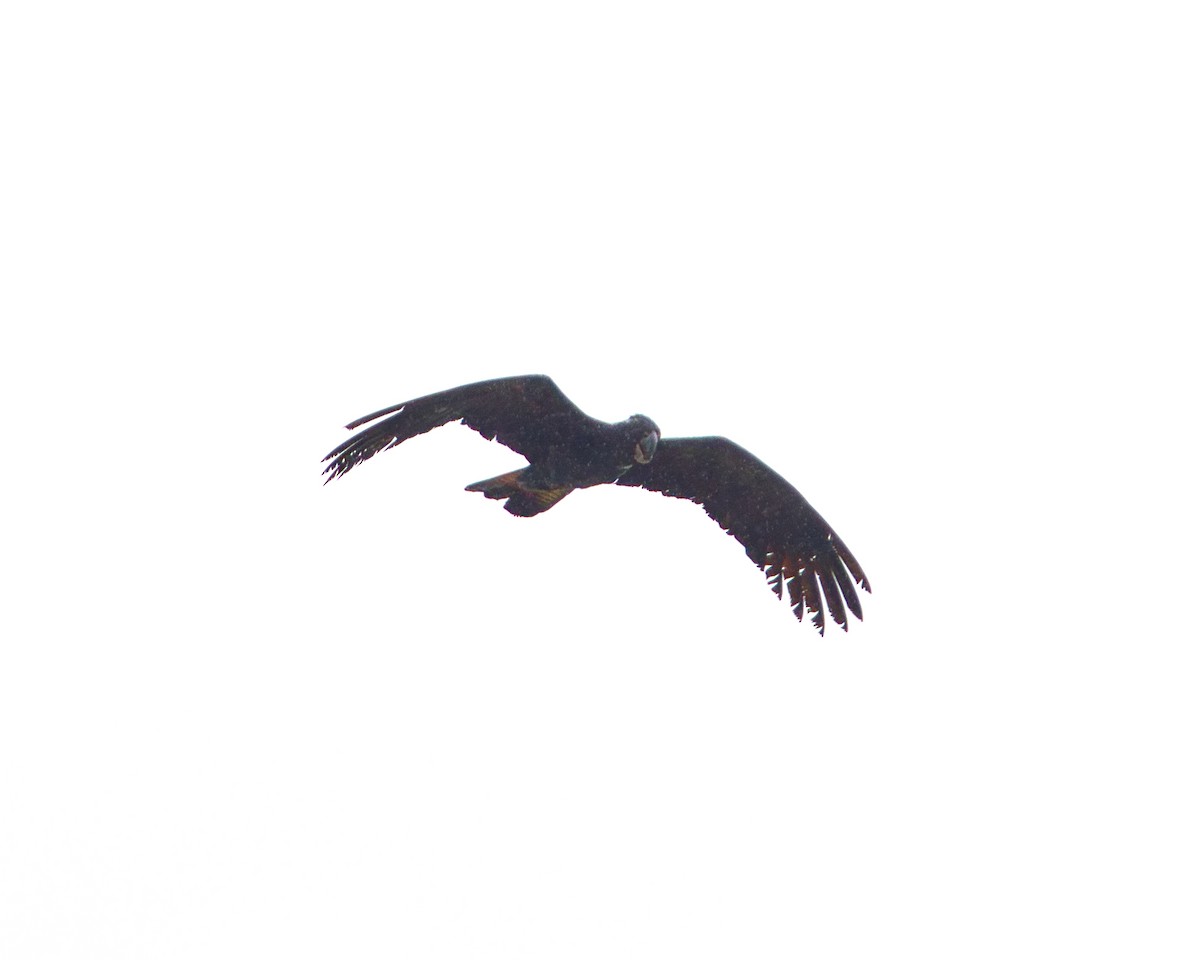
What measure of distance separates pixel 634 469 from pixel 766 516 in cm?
129

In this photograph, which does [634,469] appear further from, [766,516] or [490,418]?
[490,418]

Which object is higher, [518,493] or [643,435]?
[643,435]

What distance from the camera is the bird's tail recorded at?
506 inches

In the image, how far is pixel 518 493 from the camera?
1295cm

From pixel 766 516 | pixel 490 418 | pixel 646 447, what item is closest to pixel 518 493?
pixel 490 418

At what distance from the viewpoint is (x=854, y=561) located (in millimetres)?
14398

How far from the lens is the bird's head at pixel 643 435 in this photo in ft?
42.0

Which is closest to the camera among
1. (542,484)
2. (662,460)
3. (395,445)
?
(395,445)

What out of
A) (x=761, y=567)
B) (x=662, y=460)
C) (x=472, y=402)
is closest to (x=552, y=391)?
(x=472, y=402)

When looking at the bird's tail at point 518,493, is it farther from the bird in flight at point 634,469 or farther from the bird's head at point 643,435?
the bird's head at point 643,435

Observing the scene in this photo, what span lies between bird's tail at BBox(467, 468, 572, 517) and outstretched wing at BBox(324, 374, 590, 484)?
213 millimetres

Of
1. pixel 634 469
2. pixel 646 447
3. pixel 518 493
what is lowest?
pixel 518 493

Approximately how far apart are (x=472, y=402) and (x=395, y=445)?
0.64 m

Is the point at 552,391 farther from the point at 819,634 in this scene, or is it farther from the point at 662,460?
the point at 819,634
